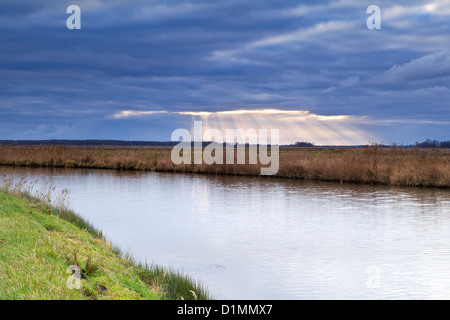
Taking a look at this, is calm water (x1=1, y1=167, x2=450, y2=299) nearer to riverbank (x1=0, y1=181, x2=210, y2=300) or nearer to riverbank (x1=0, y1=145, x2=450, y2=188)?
riverbank (x1=0, y1=181, x2=210, y2=300)

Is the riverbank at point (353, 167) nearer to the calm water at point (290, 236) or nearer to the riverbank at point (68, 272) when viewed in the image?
the calm water at point (290, 236)

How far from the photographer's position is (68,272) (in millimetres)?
7191

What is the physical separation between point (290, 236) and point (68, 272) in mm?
8153

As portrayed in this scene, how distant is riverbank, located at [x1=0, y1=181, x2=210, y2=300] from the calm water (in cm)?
108

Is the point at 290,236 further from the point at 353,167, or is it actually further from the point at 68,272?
the point at 353,167

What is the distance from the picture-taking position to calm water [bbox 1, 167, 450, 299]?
9.48 m

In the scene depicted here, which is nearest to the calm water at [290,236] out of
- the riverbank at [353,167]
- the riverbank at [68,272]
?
the riverbank at [68,272]

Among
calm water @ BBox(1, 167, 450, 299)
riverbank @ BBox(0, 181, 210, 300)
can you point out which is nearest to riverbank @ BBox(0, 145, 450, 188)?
calm water @ BBox(1, 167, 450, 299)

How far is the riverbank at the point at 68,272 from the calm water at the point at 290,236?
1.08 metres

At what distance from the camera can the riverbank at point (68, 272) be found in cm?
638

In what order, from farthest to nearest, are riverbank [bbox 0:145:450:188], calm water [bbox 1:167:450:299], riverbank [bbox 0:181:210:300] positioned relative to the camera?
1. riverbank [bbox 0:145:450:188]
2. calm water [bbox 1:167:450:299]
3. riverbank [bbox 0:181:210:300]

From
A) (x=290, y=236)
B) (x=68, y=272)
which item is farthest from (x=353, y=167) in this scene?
(x=68, y=272)
